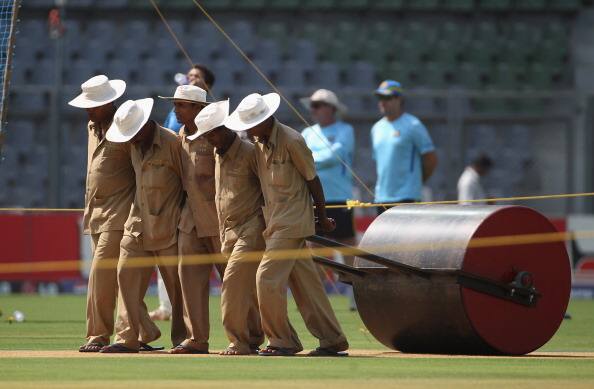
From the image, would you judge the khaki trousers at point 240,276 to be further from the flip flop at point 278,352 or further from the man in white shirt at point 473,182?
the man in white shirt at point 473,182

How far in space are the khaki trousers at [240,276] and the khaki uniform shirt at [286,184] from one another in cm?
15

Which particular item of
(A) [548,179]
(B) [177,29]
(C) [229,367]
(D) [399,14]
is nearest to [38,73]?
(B) [177,29]

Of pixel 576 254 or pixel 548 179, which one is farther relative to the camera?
pixel 548 179

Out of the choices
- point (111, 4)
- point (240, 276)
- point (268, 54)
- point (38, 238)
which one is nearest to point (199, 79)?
point (240, 276)

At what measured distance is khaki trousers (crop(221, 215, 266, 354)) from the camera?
1123 centimetres

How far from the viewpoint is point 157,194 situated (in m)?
11.7

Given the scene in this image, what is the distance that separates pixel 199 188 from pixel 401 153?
4.73m

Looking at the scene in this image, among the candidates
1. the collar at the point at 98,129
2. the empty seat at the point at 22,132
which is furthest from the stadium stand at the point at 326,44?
the collar at the point at 98,129

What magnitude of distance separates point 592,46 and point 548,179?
625cm

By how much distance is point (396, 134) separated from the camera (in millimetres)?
16031

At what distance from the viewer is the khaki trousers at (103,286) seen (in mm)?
11758

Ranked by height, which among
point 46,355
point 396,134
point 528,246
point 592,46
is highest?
point 592,46

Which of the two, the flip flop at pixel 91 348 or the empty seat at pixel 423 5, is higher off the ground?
the empty seat at pixel 423 5

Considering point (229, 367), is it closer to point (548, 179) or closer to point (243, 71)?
point (548, 179)
